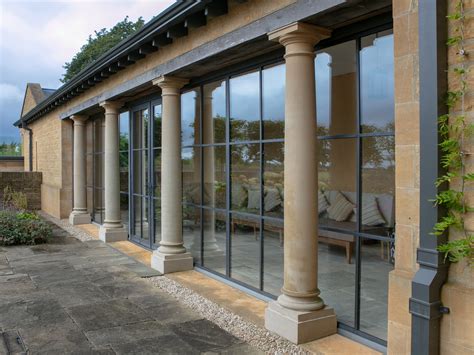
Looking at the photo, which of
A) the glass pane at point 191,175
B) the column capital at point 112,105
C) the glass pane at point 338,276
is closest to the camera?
the glass pane at point 338,276

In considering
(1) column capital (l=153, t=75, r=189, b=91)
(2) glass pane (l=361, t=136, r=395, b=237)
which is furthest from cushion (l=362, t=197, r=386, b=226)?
(1) column capital (l=153, t=75, r=189, b=91)

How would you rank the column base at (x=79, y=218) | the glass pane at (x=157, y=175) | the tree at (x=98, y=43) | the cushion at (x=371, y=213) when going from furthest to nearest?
the tree at (x=98, y=43) < the column base at (x=79, y=218) < the glass pane at (x=157, y=175) < the cushion at (x=371, y=213)

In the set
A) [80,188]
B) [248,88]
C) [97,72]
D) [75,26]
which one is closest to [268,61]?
[248,88]

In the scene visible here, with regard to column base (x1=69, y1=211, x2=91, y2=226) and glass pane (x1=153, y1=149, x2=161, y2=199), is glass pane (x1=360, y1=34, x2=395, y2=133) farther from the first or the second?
column base (x1=69, y1=211, x2=91, y2=226)

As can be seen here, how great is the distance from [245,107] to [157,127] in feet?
9.60

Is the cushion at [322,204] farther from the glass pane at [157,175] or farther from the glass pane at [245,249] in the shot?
the glass pane at [157,175]

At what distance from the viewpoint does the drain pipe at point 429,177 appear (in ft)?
8.53

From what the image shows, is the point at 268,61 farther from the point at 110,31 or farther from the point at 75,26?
the point at 75,26

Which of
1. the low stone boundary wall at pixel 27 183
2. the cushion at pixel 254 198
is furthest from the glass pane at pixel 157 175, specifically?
the low stone boundary wall at pixel 27 183

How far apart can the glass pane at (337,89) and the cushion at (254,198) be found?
117cm

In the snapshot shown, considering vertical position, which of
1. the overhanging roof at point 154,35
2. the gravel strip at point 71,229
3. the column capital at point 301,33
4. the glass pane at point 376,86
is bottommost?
the gravel strip at point 71,229

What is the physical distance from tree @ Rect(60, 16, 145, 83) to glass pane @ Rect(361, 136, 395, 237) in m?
35.7

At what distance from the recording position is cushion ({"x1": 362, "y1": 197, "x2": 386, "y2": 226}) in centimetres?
392

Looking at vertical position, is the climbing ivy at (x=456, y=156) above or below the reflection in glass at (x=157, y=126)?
below
